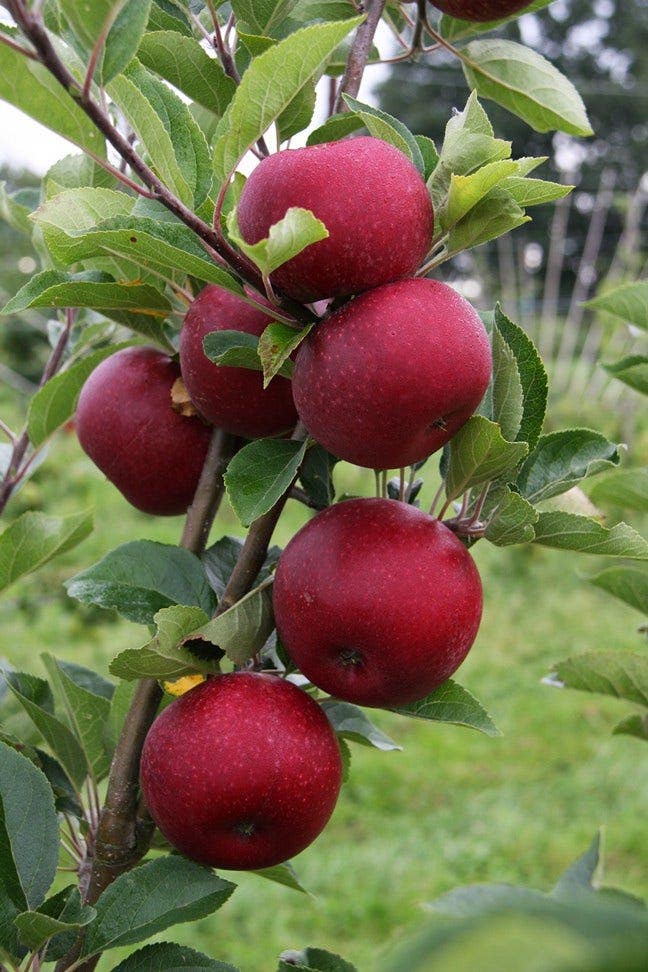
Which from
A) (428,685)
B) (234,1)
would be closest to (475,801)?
(428,685)

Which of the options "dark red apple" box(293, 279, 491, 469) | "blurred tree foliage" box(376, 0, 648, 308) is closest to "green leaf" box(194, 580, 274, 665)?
"dark red apple" box(293, 279, 491, 469)

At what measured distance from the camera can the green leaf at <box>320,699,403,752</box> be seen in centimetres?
69

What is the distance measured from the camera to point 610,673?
0.79m

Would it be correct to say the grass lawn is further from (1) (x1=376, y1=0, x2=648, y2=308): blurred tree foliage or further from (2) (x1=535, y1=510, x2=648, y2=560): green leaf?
(1) (x1=376, y1=0, x2=648, y2=308): blurred tree foliage

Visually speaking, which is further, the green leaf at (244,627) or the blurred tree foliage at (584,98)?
the blurred tree foliage at (584,98)

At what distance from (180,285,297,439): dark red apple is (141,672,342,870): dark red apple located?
0.52 feet

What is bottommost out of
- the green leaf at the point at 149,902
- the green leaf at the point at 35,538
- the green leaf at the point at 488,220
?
the green leaf at the point at 149,902

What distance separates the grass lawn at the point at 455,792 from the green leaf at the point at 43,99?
4.90ft

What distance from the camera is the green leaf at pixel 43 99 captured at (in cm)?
55

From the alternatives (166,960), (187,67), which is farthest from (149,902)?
(187,67)

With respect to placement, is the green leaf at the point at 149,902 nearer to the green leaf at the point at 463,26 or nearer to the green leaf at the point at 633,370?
the green leaf at the point at 633,370

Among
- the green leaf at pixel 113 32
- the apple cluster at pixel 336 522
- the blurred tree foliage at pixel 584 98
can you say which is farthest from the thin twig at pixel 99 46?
the blurred tree foliage at pixel 584 98

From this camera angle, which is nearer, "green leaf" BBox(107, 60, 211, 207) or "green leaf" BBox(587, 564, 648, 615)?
"green leaf" BBox(107, 60, 211, 207)

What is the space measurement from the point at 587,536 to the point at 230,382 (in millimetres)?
230
